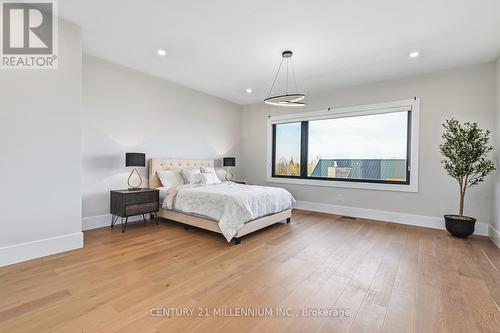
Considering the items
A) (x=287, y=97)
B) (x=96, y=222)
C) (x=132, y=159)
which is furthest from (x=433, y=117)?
(x=96, y=222)

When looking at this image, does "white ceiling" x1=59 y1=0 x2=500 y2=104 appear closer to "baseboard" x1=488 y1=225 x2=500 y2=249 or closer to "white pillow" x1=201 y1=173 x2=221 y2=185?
"white pillow" x1=201 y1=173 x2=221 y2=185

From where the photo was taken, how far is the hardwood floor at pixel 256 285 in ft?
5.55

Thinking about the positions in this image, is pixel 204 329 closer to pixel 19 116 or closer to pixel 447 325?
pixel 447 325

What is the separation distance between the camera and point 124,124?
427 centimetres

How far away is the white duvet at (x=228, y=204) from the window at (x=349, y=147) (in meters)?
1.72

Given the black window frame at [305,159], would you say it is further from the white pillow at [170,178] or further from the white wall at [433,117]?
the white pillow at [170,178]

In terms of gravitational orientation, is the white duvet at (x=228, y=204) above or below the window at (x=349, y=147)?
below

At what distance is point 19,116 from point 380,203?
5862 millimetres

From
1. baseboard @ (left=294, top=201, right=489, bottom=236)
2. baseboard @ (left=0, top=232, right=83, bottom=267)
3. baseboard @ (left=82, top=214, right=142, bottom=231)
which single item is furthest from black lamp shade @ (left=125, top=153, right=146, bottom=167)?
baseboard @ (left=294, top=201, right=489, bottom=236)

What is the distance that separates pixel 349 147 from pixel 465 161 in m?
2.05

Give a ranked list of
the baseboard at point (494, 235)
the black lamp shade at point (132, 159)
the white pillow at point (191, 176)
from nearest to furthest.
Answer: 1. the baseboard at point (494, 235)
2. the black lamp shade at point (132, 159)
3. the white pillow at point (191, 176)

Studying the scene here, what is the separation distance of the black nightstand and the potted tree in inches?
195

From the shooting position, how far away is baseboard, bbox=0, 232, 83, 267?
2547mm

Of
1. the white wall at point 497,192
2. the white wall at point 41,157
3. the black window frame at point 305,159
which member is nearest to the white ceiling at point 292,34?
the white wall at point 497,192
